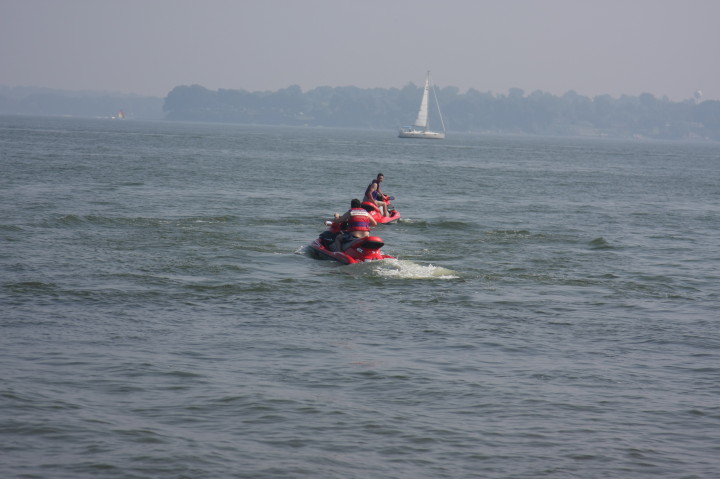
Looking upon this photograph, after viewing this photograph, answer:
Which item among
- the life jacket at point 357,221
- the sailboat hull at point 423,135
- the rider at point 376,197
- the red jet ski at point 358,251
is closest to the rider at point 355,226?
the life jacket at point 357,221

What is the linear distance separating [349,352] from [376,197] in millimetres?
17637

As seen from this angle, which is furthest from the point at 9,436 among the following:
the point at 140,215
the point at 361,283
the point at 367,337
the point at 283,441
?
the point at 140,215

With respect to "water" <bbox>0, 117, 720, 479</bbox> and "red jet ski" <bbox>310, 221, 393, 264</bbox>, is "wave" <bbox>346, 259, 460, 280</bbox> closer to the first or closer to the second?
"water" <bbox>0, 117, 720, 479</bbox>

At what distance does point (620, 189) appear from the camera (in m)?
52.4

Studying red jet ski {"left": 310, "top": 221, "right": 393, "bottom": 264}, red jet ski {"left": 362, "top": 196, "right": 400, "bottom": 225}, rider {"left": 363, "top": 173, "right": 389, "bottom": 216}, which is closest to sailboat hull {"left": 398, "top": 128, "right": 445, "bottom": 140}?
red jet ski {"left": 362, "top": 196, "right": 400, "bottom": 225}

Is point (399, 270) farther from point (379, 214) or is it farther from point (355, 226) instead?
point (379, 214)

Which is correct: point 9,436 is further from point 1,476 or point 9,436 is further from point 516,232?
point 516,232

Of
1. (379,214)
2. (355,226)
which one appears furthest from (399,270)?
(379,214)

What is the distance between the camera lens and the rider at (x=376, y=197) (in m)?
30.0

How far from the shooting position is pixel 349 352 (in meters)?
13.4

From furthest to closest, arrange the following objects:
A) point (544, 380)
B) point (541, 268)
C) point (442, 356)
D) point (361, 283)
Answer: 1. point (541, 268)
2. point (361, 283)
3. point (442, 356)
4. point (544, 380)

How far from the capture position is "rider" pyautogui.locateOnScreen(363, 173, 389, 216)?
29969 millimetres

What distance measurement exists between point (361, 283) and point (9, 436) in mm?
10096

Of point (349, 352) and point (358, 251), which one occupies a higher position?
point (358, 251)
